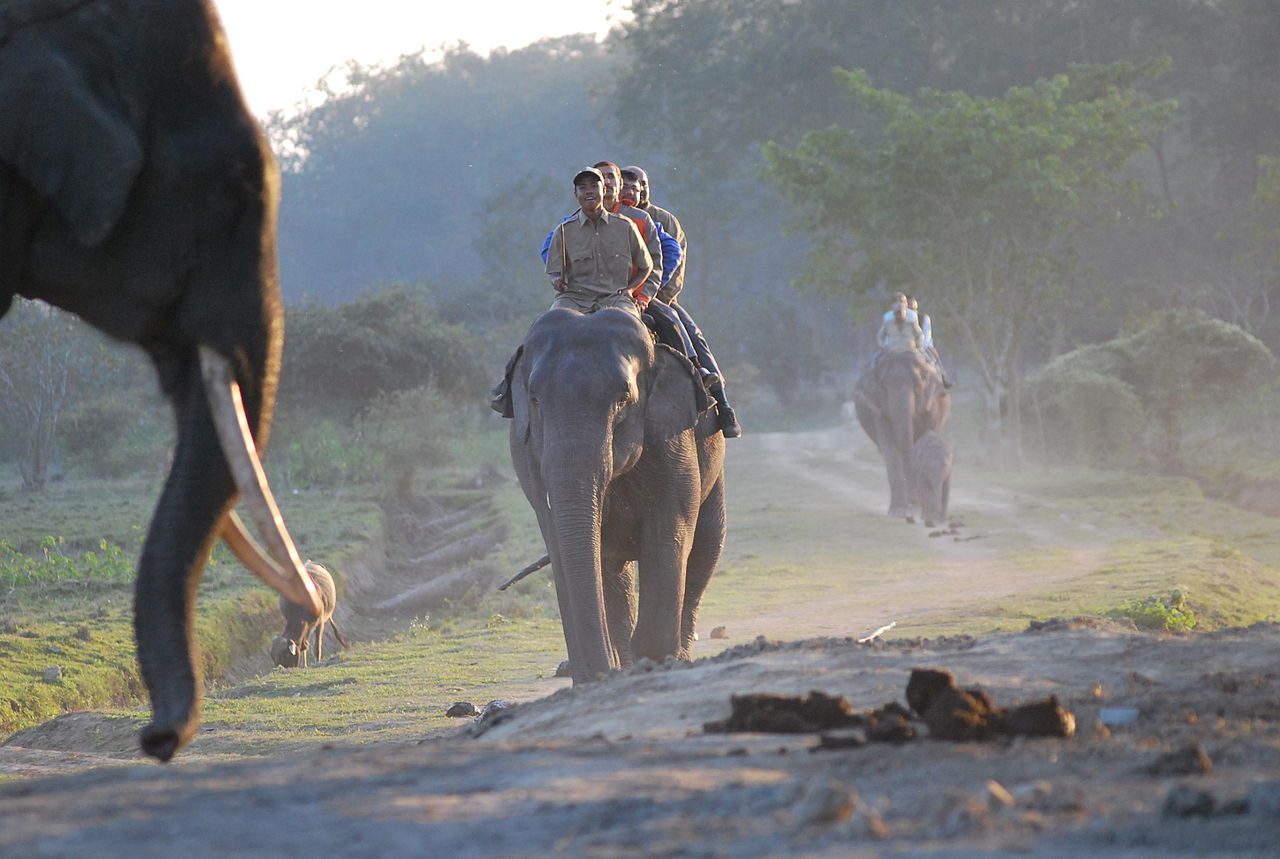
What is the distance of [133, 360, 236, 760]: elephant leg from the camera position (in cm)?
425

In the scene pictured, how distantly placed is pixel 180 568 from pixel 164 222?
1017 millimetres

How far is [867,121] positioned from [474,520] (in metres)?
24.0

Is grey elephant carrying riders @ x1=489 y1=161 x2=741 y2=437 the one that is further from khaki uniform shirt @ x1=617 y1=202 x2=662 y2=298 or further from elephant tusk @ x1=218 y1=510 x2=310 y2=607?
elephant tusk @ x1=218 y1=510 x2=310 y2=607

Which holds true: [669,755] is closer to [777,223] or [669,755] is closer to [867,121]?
[867,121]

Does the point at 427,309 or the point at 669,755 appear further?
the point at 427,309

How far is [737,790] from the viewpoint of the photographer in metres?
3.54

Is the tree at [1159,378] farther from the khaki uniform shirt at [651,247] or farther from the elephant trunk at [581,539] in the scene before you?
the elephant trunk at [581,539]

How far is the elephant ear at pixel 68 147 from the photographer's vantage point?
4.55 meters

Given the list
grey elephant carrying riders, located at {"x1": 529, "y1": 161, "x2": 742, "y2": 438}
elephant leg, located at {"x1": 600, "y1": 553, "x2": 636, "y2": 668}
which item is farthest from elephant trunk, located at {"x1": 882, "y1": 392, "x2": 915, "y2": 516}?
elephant leg, located at {"x1": 600, "y1": 553, "x2": 636, "y2": 668}

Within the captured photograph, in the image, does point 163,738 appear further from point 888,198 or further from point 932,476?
point 888,198

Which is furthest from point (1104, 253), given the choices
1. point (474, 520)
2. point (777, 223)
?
point (474, 520)

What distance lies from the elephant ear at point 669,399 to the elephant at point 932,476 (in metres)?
11.5

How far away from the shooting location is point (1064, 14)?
43.8 meters

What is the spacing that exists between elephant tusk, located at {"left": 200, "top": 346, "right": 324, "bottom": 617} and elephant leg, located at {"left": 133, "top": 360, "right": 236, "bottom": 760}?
0.07 m
